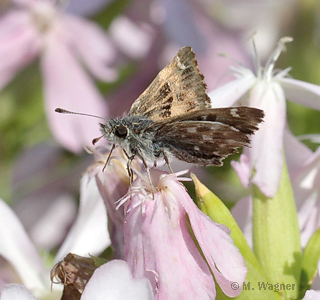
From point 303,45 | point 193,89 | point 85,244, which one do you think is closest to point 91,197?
point 85,244

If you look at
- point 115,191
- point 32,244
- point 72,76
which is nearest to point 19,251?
point 32,244

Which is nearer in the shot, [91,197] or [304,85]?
[304,85]

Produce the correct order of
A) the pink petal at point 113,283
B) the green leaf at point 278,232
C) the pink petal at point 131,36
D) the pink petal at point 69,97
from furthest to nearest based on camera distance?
the pink petal at point 131,36 < the pink petal at point 69,97 < the green leaf at point 278,232 < the pink petal at point 113,283

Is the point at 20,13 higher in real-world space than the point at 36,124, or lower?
higher

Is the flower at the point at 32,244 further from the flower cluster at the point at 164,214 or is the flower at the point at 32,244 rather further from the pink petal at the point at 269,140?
the pink petal at the point at 269,140

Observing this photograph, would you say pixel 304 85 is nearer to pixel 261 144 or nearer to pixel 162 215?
pixel 261 144

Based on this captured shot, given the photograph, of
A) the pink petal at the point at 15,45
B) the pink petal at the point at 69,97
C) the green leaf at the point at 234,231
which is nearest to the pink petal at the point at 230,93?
the green leaf at the point at 234,231

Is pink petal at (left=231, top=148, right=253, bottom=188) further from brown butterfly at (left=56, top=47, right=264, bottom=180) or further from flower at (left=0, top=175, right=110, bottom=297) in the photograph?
flower at (left=0, top=175, right=110, bottom=297)
